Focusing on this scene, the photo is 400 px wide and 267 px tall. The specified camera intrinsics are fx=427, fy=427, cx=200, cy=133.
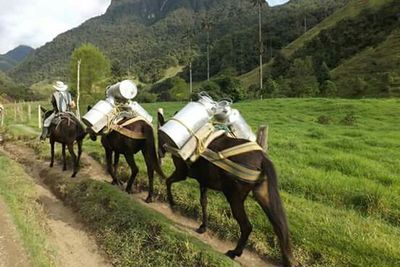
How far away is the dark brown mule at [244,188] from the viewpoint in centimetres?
584

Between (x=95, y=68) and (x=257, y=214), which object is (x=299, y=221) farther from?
(x=95, y=68)

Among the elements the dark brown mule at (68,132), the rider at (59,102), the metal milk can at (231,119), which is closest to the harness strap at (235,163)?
the metal milk can at (231,119)

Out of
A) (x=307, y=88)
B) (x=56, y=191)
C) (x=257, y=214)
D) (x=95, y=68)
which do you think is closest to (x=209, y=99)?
(x=257, y=214)

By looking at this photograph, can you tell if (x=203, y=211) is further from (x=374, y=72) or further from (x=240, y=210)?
(x=374, y=72)

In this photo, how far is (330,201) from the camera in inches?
332

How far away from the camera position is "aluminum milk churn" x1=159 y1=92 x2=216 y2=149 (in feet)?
22.4

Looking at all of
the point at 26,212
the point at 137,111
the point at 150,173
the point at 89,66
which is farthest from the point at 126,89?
the point at 89,66

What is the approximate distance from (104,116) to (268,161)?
16.5ft

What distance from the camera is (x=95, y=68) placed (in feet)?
177

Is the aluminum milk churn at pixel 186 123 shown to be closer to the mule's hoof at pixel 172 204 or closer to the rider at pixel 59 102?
the mule's hoof at pixel 172 204

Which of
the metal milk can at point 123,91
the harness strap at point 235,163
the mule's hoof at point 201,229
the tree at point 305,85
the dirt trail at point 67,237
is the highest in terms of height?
the tree at point 305,85

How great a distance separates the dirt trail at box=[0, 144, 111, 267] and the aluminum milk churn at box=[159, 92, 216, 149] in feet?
7.82

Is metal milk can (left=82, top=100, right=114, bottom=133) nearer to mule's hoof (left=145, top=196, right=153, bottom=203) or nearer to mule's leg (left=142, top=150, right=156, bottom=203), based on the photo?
mule's leg (left=142, top=150, right=156, bottom=203)

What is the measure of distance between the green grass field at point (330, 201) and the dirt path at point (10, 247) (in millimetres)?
3223
